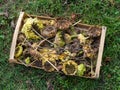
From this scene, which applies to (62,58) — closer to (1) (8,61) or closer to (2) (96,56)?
(2) (96,56)

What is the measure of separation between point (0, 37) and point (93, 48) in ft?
4.07

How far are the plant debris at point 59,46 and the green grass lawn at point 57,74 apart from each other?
8.0 inches

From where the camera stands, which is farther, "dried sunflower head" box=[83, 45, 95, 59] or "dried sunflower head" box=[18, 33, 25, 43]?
"dried sunflower head" box=[18, 33, 25, 43]

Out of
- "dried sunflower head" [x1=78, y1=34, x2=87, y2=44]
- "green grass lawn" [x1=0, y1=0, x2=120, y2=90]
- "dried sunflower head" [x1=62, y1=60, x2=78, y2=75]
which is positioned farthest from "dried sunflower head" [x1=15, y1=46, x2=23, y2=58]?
"dried sunflower head" [x1=78, y1=34, x2=87, y2=44]

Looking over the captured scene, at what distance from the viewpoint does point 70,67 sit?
3637 millimetres

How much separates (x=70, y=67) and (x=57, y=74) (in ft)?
0.82

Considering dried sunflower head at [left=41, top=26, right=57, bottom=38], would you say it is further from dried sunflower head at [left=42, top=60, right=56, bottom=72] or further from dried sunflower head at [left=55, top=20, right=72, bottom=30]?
dried sunflower head at [left=42, top=60, right=56, bottom=72]

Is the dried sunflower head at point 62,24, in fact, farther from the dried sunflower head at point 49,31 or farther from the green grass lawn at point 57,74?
the green grass lawn at point 57,74

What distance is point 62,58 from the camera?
3.67 m

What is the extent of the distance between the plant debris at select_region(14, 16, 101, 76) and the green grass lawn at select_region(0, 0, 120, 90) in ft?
0.67

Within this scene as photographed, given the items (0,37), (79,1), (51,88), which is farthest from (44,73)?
(79,1)

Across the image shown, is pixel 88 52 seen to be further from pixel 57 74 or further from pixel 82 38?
pixel 57 74

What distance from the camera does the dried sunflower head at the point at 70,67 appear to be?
361cm

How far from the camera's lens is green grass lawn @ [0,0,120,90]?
3.78 m
